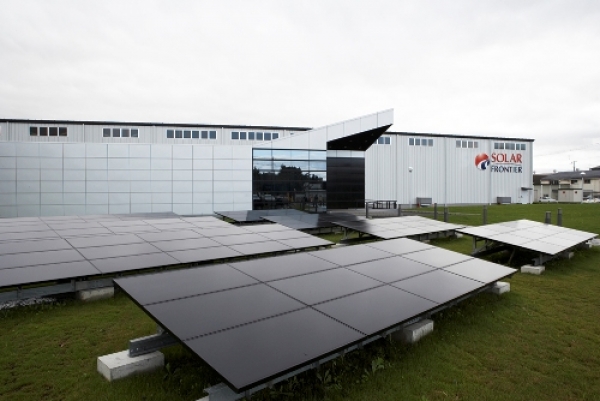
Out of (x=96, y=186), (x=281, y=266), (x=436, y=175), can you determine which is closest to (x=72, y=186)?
(x=96, y=186)

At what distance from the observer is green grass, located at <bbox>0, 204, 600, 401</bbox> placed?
16.2 feet

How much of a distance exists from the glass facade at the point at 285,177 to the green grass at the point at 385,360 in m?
22.7

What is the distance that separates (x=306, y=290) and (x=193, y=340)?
88.7 inches

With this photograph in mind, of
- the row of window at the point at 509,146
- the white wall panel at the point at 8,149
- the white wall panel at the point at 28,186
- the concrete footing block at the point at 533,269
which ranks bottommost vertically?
the concrete footing block at the point at 533,269

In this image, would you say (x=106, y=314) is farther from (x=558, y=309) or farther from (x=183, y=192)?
(x=183, y=192)

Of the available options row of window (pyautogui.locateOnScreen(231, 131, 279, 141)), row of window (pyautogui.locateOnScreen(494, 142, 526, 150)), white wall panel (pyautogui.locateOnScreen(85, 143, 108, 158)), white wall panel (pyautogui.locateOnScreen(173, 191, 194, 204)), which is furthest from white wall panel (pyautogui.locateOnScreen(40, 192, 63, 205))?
row of window (pyautogui.locateOnScreen(494, 142, 526, 150))

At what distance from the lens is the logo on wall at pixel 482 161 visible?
5581 cm

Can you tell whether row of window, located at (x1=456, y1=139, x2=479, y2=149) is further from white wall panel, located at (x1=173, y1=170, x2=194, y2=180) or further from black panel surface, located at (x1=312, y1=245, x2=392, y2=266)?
black panel surface, located at (x1=312, y1=245, x2=392, y2=266)

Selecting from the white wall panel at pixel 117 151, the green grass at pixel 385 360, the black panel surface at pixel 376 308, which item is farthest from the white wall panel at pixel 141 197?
the black panel surface at pixel 376 308

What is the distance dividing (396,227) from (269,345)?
15.1 m

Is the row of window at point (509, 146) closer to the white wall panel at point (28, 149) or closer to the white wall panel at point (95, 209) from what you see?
the white wall panel at point (95, 209)

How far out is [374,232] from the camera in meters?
16.6

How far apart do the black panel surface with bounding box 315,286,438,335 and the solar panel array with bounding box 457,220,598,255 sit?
8515 millimetres

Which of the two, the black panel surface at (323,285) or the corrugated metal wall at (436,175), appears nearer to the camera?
the black panel surface at (323,285)
